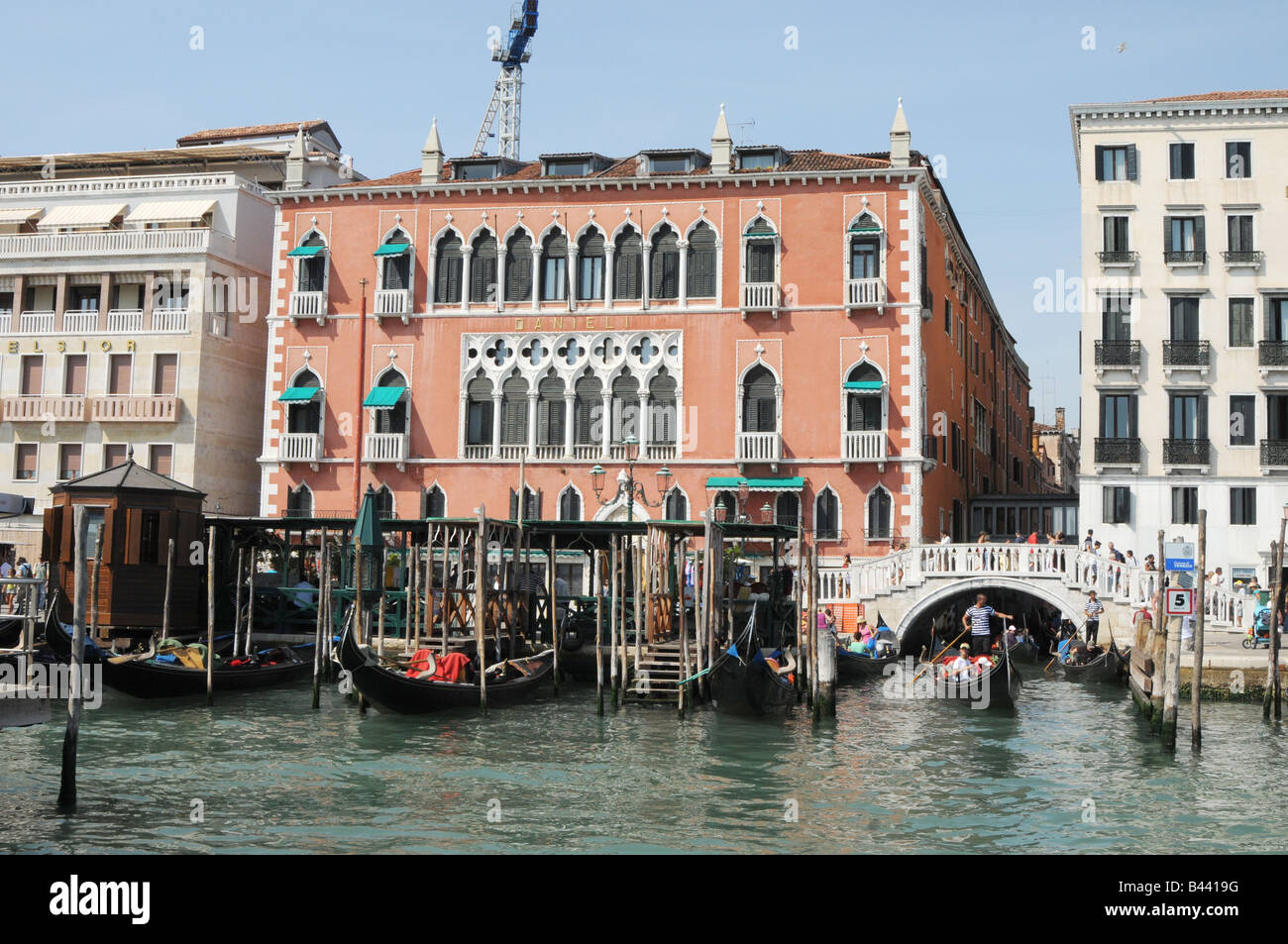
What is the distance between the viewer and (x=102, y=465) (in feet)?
102

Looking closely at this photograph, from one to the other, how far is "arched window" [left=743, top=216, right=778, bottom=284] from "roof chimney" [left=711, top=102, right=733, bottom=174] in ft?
4.34

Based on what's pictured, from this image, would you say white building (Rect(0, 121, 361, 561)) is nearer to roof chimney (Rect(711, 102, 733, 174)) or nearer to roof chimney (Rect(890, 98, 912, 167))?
roof chimney (Rect(711, 102, 733, 174))

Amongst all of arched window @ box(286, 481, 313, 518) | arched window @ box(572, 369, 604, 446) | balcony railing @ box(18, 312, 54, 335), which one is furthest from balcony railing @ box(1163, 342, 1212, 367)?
balcony railing @ box(18, 312, 54, 335)

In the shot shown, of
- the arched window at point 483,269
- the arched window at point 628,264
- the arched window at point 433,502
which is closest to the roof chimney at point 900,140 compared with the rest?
the arched window at point 628,264

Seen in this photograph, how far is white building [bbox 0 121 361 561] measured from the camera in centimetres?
3095

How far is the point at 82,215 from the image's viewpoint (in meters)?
32.4

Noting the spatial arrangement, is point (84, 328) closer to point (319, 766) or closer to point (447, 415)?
point (447, 415)

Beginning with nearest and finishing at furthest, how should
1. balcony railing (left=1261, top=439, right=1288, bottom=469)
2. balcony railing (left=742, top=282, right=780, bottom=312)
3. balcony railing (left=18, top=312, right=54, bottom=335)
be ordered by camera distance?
balcony railing (left=1261, top=439, right=1288, bottom=469)
balcony railing (left=742, top=282, right=780, bottom=312)
balcony railing (left=18, top=312, right=54, bottom=335)

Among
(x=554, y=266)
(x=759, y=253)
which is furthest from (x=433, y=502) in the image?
(x=759, y=253)

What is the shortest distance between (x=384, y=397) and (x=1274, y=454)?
711 inches

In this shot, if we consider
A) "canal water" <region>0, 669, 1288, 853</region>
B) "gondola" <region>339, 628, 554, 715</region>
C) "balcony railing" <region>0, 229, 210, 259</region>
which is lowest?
"canal water" <region>0, 669, 1288, 853</region>
